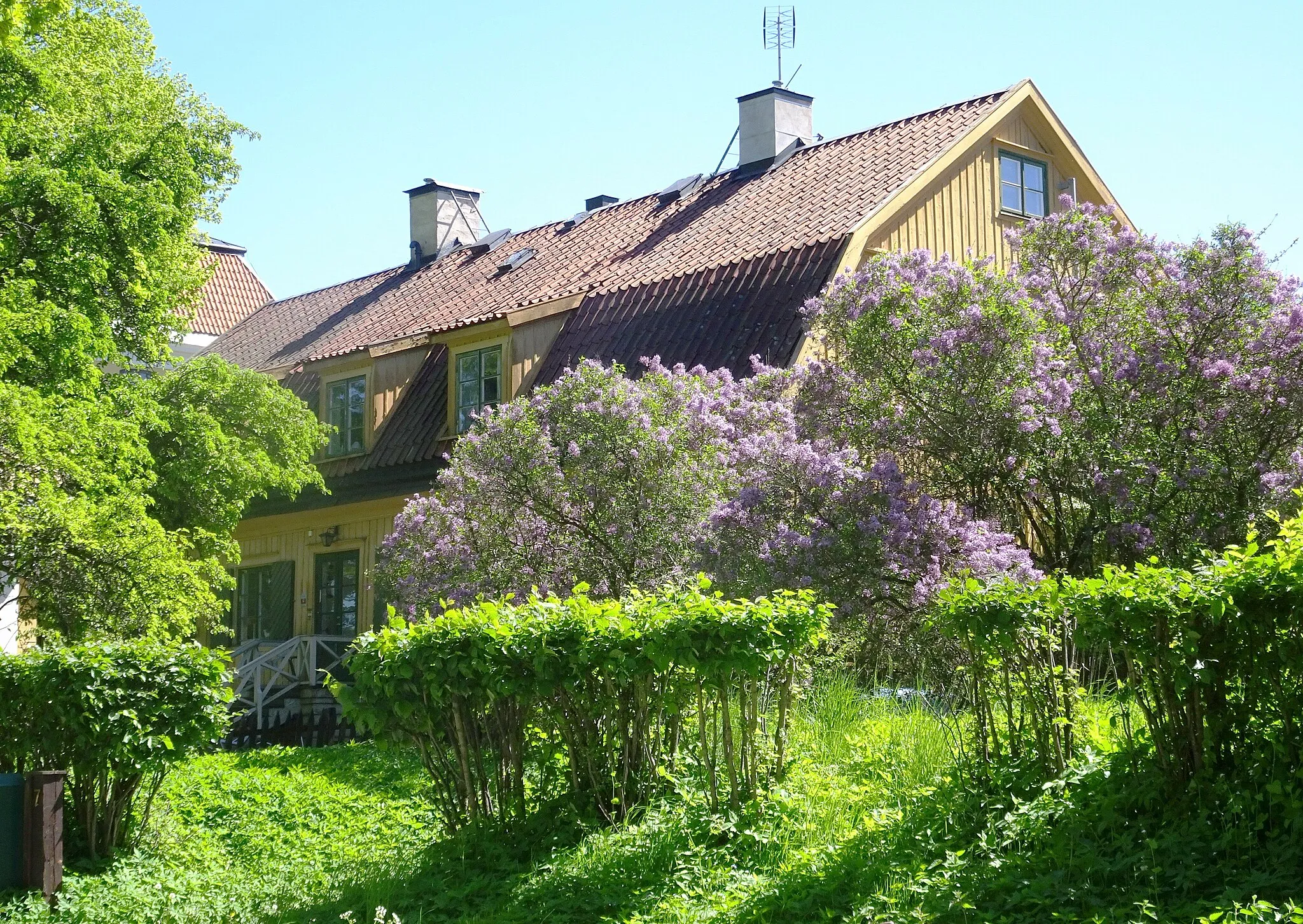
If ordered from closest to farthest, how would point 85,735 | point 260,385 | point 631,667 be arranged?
point 631,667 → point 85,735 → point 260,385

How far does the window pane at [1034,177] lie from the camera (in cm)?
2116

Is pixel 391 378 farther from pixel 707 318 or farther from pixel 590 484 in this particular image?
pixel 590 484

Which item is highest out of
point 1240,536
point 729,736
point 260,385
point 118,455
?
point 260,385

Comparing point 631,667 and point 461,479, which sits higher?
point 461,479

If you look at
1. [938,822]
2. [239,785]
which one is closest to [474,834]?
[938,822]

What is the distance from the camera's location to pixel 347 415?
2342cm

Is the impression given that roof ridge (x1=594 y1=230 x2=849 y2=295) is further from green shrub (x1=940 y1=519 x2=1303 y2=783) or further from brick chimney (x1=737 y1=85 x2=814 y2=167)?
green shrub (x1=940 y1=519 x2=1303 y2=783)

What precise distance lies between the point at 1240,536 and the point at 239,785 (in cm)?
859

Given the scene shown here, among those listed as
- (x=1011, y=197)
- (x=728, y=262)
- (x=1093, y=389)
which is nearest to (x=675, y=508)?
(x=1093, y=389)

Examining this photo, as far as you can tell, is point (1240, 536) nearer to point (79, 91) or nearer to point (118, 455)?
point (118, 455)

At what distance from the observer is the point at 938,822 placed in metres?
7.24

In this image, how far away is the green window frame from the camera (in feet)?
78.6

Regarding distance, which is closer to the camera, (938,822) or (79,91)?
(938,822)

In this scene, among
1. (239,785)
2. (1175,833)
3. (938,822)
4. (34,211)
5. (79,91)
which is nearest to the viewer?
(1175,833)
